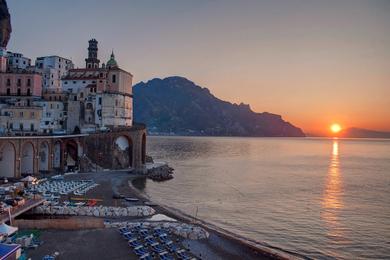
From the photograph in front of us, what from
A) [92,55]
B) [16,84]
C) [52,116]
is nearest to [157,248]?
[52,116]

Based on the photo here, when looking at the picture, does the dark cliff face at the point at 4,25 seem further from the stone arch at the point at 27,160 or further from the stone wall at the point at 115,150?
the stone arch at the point at 27,160

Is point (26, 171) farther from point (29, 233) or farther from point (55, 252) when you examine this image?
point (55, 252)

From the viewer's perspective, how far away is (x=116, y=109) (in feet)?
328

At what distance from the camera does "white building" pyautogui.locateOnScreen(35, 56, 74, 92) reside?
111 m

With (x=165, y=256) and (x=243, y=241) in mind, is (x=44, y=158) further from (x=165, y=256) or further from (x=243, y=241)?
(x=165, y=256)

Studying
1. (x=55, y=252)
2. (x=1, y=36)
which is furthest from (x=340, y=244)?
(x=1, y=36)

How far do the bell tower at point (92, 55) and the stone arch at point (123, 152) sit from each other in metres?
36.9

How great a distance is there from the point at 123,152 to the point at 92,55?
42751 millimetres

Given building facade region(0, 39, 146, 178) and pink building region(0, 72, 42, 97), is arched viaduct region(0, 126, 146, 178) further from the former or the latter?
pink building region(0, 72, 42, 97)

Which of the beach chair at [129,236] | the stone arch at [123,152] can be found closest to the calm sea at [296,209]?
the stone arch at [123,152]

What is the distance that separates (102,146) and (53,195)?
3347cm

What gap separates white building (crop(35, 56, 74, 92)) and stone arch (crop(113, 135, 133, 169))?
94.8ft

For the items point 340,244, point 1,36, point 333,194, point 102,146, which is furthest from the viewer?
point 1,36

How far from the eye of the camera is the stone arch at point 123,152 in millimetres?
93700
